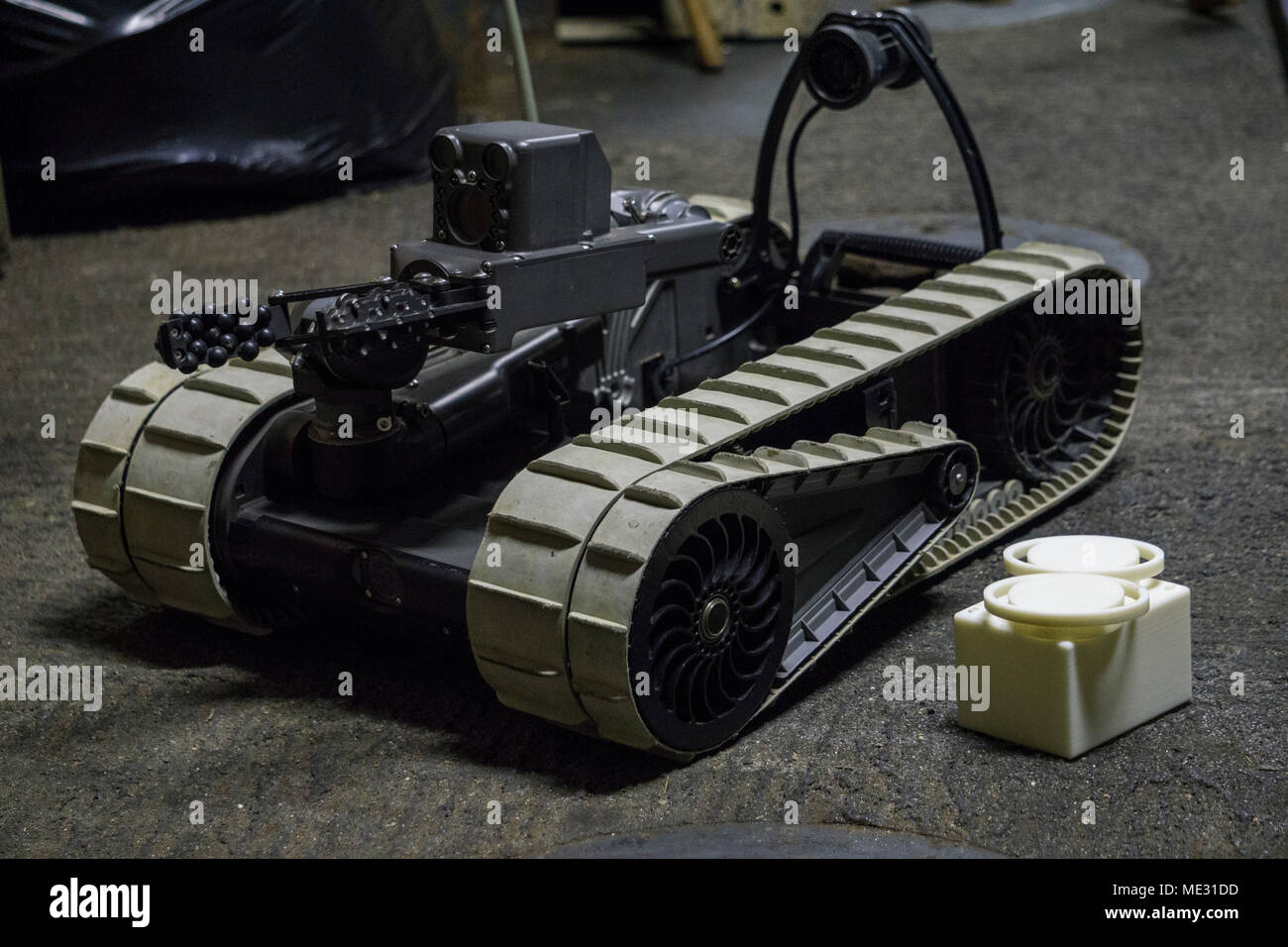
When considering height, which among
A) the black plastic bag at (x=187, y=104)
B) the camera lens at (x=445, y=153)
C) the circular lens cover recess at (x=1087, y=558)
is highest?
the black plastic bag at (x=187, y=104)

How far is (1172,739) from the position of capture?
369cm

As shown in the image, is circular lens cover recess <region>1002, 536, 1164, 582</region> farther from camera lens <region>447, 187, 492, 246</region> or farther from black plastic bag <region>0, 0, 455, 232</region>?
black plastic bag <region>0, 0, 455, 232</region>

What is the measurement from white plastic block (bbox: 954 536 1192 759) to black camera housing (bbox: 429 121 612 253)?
51.3 inches

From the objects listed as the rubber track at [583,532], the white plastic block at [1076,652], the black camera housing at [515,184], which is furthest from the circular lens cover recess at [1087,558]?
the black camera housing at [515,184]

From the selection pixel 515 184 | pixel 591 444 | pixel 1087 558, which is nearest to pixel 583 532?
pixel 591 444

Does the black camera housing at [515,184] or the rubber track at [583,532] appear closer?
the rubber track at [583,532]

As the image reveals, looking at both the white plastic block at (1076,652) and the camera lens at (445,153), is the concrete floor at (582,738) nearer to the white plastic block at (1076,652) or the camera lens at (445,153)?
the white plastic block at (1076,652)

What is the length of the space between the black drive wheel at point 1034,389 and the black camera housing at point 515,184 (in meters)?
1.34

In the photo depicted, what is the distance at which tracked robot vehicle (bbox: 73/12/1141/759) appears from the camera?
351 centimetres

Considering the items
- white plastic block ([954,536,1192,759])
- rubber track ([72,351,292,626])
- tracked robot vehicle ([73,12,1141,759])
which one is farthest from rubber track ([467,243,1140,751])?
rubber track ([72,351,292,626])

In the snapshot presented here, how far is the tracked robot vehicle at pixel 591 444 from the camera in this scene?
3.51 metres

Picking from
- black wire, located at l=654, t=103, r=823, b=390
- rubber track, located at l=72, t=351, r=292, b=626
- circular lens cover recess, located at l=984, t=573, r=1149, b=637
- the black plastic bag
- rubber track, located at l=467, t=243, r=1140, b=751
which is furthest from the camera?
the black plastic bag

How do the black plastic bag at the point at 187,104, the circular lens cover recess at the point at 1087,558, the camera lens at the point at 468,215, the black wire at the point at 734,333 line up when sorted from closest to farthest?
the circular lens cover recess at the point at 1087,558
the camera lens at the point at 468,215
the black wire at the point at 734,333
the black plastic bag at the point at 187,104

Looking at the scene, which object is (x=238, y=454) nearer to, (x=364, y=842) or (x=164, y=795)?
(x=164, y=795)
